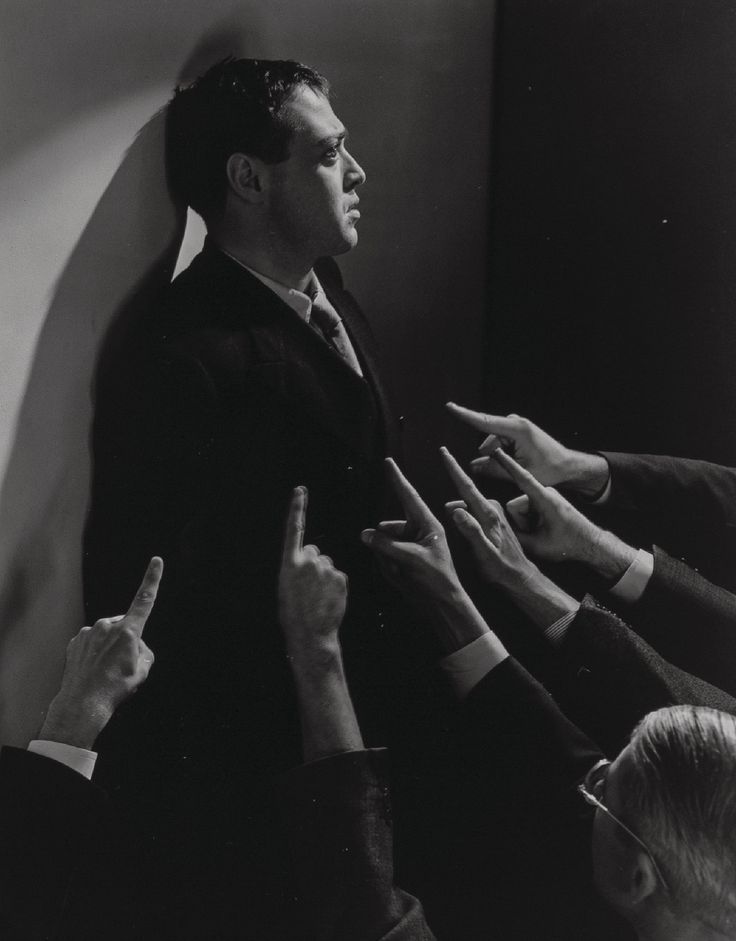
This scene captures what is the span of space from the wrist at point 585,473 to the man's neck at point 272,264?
16.9 inches

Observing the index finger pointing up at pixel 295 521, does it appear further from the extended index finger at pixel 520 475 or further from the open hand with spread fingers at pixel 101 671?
the extended index finger at pixel 520 475

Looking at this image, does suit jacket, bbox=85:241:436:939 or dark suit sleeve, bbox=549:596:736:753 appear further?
dark suit sleeve, bbox=549:596:736:753

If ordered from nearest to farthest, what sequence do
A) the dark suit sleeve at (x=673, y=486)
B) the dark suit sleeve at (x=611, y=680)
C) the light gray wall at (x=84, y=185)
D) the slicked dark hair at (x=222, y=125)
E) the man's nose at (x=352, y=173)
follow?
the light gray wall at (x=84, y=185) < the slicked dark hair at (x=222, y=125) < the man's nose at (x=352, y=173) < the dark suit sleeve at (x=611, y=680) < the dark suit sleeve at (x=673, y=486)

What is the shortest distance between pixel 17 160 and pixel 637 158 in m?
0.72

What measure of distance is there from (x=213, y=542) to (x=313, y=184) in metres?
0.37

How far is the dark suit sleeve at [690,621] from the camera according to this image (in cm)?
123

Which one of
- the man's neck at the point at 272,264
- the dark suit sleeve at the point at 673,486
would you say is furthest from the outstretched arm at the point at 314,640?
the dark suit sleeve at the point at 673,486

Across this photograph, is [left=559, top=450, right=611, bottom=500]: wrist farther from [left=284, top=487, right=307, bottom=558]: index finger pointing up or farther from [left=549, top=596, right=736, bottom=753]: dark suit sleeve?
[left=284, top=487, right=307, bottom=558]: index finger pointing up

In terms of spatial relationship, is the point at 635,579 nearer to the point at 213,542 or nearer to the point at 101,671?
the point at 213,542

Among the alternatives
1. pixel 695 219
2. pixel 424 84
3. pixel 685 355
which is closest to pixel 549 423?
pixel 685 355

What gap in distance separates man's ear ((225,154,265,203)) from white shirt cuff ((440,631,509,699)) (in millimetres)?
525

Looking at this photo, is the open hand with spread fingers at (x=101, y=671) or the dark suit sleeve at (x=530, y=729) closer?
the open hand with spread fingers at (x=101, y=671)

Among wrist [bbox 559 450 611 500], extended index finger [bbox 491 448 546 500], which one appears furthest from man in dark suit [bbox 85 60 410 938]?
wrist [bbox 559 450 611 500]

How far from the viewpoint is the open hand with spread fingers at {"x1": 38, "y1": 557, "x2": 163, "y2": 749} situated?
0.90 metres
